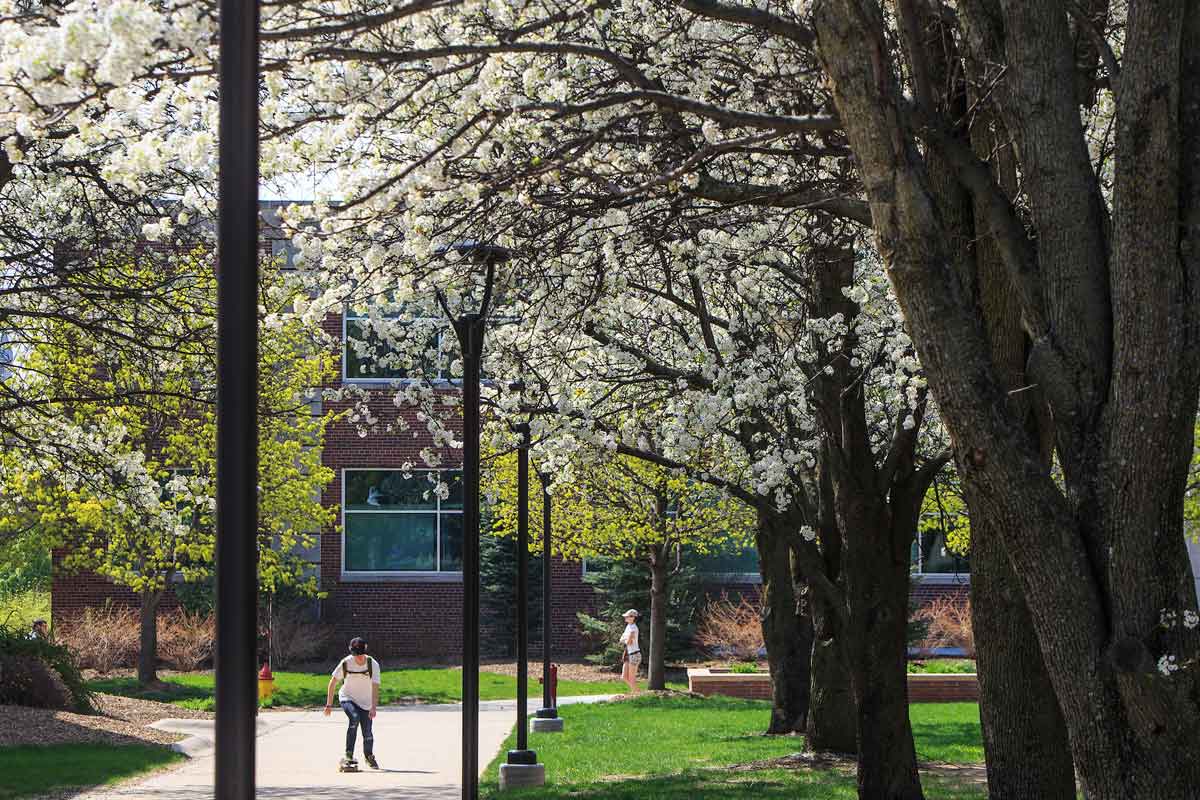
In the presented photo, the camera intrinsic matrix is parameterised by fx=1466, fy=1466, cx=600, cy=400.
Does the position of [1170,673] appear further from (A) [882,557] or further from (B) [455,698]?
(B) [455,698]

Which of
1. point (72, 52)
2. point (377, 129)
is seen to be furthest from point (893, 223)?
point (377, 129)

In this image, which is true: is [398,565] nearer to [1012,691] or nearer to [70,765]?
[70,765]

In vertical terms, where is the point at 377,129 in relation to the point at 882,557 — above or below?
above

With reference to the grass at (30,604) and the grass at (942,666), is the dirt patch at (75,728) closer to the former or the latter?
the grass at (942,666)

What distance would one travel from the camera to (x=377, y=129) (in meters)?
8.38

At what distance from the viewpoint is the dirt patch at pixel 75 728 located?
1606 centimetres

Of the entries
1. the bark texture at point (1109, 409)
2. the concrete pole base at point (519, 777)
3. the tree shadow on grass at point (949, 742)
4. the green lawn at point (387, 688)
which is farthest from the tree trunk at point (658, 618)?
the bark texture at point (1109, 409)

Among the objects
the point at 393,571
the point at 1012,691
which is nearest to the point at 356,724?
the point at 1012,691

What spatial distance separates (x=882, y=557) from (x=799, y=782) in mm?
2537

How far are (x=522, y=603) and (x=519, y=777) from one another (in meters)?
1.66

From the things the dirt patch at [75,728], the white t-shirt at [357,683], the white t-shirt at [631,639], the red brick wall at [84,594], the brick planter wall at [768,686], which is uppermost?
the red brick wall at [84,594]

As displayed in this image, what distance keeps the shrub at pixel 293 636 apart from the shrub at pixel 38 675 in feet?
35.4

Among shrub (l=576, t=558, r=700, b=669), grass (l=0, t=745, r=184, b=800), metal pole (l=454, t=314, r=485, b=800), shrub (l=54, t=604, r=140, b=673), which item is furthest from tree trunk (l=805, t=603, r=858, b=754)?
shrub (l=54, t=604, r=140, b=673)

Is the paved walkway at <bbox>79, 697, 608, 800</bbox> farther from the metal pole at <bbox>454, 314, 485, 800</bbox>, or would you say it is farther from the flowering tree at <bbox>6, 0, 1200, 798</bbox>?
the flowering tree at <bbox>6, 0, 1200, 798</bbox>
